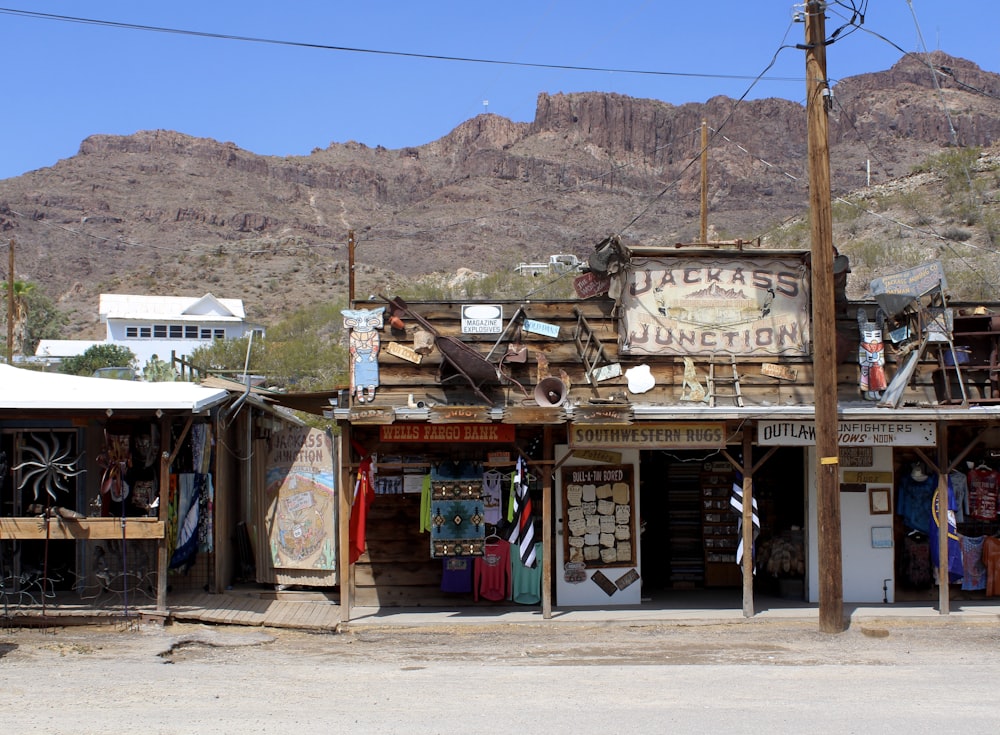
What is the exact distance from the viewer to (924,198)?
42.8 metres

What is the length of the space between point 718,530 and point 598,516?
2632mm

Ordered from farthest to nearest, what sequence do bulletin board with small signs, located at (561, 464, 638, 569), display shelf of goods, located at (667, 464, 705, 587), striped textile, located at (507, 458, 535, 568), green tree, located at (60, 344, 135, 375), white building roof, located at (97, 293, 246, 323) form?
white building roof, located at (97, 293, 246, 323)
green tree, located at (60, 344, 135, 375)
display shelf of goods, located at (667, 464, 705, 587)
bulletin board with small signs, located at (561, 464, 638, 569)
striped textile, located at (507, 458, 535, 568)

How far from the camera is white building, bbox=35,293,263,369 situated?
2468 inches

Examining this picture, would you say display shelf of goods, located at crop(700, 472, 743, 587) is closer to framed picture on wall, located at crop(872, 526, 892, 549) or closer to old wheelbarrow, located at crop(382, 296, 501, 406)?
framed picture on wall, located at crop(872, 526, 892, 549)

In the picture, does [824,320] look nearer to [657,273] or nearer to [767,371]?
[767,371]

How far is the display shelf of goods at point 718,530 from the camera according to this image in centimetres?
1484

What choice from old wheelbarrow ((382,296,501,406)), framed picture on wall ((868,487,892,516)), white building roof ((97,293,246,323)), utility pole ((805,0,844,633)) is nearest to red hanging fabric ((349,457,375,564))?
old wheelbarrow ((382,296,501,406))

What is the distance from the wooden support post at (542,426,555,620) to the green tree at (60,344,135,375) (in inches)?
1851

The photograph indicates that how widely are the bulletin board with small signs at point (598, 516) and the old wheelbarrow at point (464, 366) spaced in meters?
1.69

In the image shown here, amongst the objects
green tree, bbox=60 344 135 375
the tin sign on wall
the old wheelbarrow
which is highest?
green tree, bbox=60 344 135 375

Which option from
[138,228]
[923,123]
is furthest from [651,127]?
[138,228]

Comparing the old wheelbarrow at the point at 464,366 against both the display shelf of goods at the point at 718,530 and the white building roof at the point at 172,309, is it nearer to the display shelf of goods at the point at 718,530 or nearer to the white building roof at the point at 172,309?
the display shelf of goods at the point at 718,530

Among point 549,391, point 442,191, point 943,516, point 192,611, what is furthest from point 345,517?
point 442,191

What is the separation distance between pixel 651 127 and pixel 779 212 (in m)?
50.2
